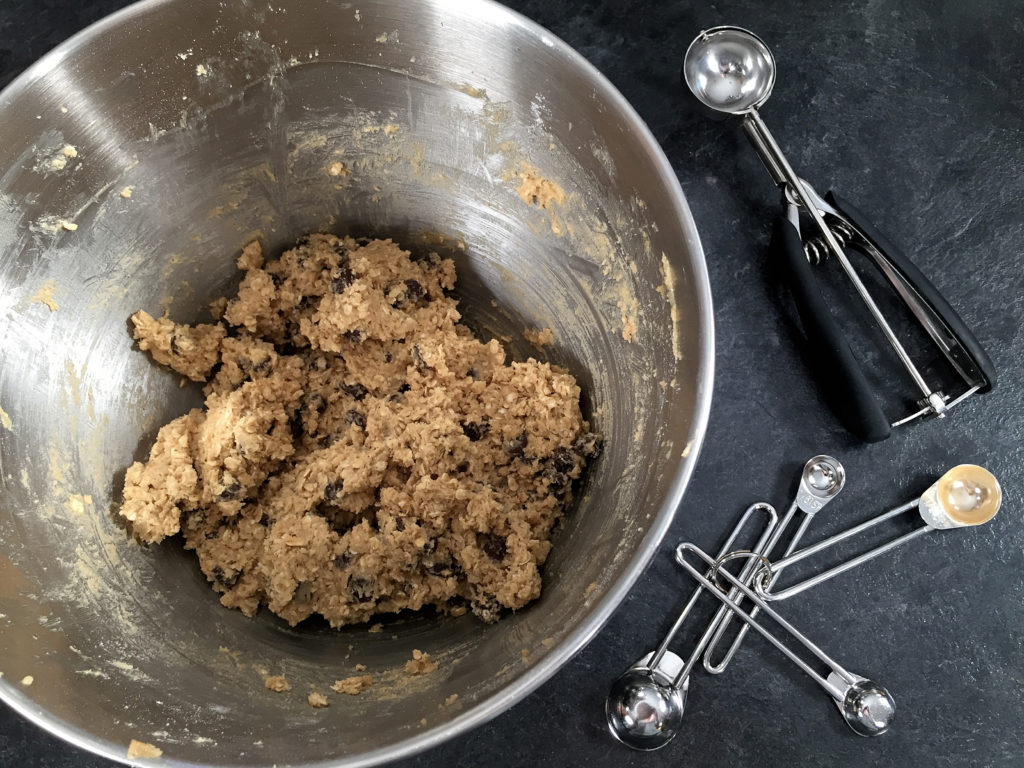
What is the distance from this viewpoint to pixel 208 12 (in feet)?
4.98

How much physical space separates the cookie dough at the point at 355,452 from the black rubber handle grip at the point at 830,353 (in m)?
0.63

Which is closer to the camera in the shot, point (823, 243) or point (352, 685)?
point (352, 685)

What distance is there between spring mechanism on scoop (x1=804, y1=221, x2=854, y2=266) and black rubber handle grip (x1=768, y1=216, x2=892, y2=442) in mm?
67

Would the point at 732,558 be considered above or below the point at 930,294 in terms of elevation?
below

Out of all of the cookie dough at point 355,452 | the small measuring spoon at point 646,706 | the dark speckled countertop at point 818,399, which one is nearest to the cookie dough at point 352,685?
the cookie dough at point 355,452

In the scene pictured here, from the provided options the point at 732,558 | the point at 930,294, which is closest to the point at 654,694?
the point at 732,558

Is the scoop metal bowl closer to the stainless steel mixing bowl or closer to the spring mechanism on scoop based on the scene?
the spring mechanism on scoop

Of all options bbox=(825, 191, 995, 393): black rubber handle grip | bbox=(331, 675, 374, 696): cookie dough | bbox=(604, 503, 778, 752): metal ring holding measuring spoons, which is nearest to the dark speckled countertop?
bbox=(604, 503, 778, 752): metal ring holding measuring spoons

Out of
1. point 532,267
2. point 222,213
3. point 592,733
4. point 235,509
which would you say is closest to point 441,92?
point 532,267

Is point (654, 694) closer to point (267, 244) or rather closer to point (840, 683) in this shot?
point (840, 683)

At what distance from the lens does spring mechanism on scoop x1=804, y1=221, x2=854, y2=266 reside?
75.5 inches

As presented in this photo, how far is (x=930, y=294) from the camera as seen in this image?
1831mm

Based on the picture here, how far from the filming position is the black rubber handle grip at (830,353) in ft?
5.97

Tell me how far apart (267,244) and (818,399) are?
144cm
